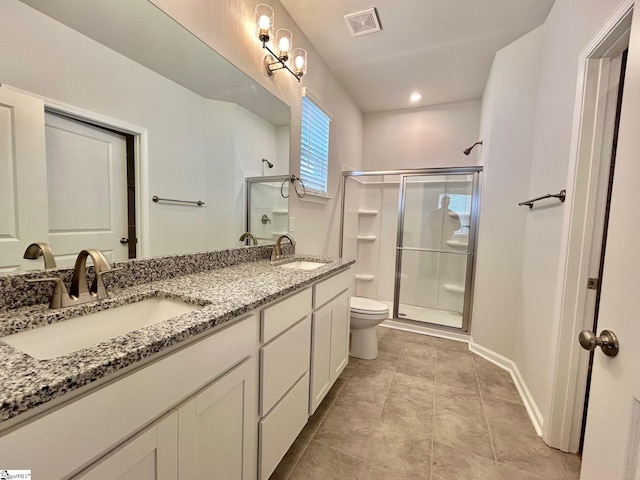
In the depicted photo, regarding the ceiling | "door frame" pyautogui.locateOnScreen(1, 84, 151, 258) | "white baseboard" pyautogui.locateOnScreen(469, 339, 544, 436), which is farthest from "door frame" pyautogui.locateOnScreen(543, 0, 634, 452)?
"door frame" pyautogui.locateOnScreen(1, 84, 151, 258)

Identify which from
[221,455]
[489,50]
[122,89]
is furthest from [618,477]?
[489,50]

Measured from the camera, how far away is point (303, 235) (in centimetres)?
238

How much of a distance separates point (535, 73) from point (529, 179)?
0.80m

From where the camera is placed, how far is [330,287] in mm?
1671

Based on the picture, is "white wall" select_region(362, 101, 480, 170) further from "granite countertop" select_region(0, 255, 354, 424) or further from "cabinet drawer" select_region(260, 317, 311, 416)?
"cabinet drawer" select_region(260, 317, 311, 416)

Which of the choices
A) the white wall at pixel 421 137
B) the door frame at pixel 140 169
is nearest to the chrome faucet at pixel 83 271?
the door frame at pixel 140 169

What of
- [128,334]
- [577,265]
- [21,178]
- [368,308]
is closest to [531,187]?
[577,265]

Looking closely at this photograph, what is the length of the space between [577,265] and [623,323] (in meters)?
1.01

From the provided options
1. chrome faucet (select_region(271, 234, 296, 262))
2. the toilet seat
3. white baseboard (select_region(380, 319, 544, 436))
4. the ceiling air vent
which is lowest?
white baseboard (select_region(380, 319, 544, 436))

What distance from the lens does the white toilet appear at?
233cm

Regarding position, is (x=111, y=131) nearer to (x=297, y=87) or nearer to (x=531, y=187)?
(x=297, y=87)

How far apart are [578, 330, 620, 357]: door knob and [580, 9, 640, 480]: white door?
13 millimetres

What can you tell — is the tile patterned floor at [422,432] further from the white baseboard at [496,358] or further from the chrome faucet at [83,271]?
the chrome faucet at [83,271]

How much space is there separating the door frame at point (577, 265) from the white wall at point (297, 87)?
5.55ft
